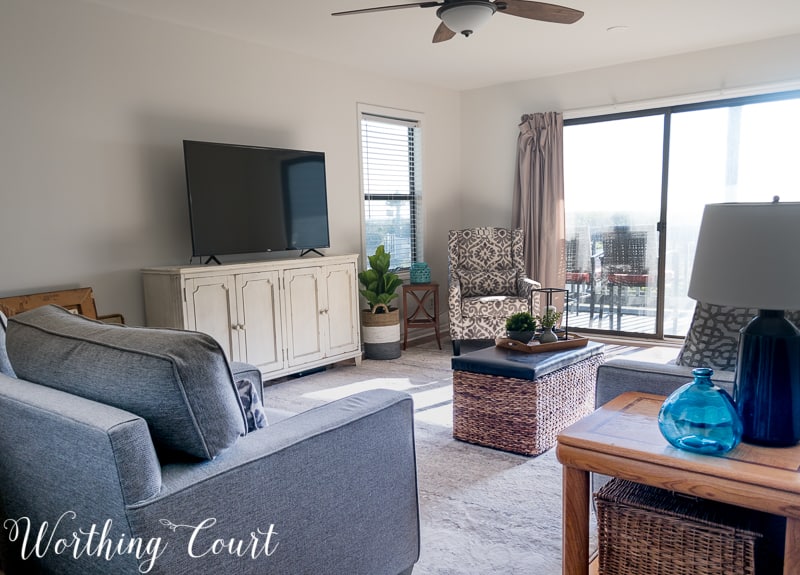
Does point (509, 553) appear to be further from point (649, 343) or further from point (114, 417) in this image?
point (649, 343)

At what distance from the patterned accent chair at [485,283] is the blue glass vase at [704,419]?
133 inches

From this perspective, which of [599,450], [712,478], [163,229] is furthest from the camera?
[163,229]

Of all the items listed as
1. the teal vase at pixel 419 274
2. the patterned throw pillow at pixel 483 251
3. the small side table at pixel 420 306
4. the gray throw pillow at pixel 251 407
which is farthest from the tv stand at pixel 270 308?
the gray throw pillow at pixel 251 407

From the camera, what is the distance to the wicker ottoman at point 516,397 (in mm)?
2770

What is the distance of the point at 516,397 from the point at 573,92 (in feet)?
12.1

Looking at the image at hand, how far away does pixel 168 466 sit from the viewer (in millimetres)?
1259

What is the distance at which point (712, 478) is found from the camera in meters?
1.32

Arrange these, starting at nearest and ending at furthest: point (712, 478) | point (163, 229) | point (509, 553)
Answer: point (712, 478) < point (509, 553) < point (163, 229)

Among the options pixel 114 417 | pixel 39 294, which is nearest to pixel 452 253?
pixel 39 294

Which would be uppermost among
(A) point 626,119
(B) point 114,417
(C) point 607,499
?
(A) point 626,119

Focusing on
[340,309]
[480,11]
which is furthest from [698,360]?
[340,309]

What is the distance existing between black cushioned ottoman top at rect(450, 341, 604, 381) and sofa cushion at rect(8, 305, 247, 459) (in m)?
1.63

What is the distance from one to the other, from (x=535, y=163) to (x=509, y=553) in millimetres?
4267

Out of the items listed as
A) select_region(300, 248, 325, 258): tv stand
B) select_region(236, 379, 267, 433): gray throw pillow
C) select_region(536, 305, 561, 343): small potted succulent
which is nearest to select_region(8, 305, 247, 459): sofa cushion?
select_region(236, 379, 267, 433): gray throw pillow
